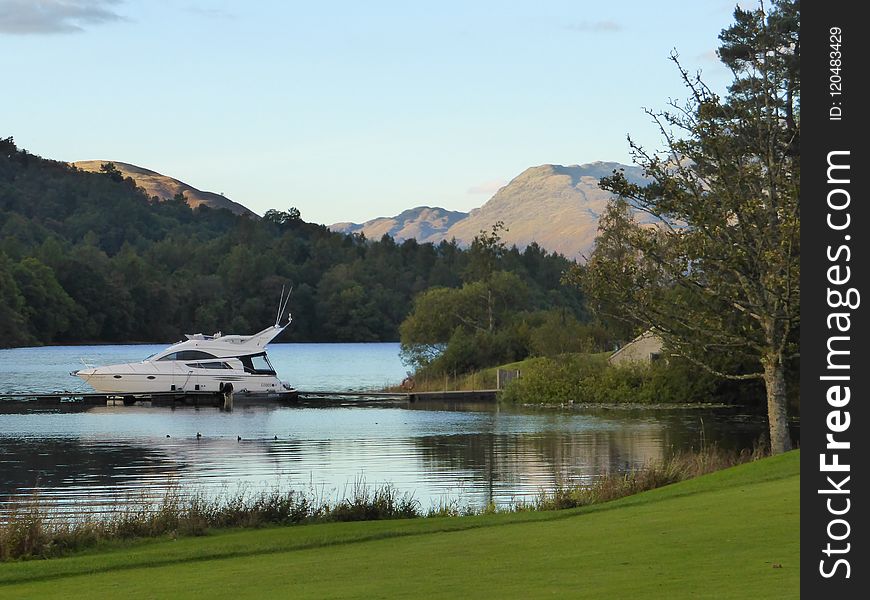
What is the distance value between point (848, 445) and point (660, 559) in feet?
24.6

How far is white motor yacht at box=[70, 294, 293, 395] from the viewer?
231 ft

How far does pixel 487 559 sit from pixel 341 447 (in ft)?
99.5

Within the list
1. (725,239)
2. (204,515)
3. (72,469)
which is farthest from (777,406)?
(72,469)

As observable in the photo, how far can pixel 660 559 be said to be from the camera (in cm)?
1325

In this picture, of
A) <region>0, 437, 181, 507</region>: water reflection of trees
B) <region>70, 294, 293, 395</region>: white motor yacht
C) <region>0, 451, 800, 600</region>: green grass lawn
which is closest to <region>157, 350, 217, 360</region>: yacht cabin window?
<region>70, 294, 293, 395</region>: white motor yacht

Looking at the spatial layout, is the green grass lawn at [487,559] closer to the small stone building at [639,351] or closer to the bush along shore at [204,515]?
the bush along shore at [204,515]

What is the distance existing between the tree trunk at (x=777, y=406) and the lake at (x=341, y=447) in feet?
18.0

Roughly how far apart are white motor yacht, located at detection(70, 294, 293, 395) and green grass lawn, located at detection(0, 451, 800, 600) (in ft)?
169

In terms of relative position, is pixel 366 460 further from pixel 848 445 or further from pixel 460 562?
pixel 848 445

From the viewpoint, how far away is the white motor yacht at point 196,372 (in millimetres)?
70312

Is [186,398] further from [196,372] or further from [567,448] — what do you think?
[567,448]

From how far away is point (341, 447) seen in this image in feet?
146

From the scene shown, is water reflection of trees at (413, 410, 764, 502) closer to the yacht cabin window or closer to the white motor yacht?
the white motor yacht

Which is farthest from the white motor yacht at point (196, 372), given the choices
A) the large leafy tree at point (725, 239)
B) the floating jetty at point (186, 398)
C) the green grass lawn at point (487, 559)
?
the green grass lawn at point (487, 559)
